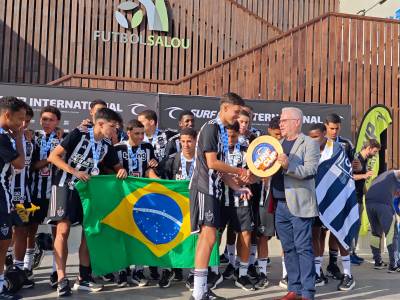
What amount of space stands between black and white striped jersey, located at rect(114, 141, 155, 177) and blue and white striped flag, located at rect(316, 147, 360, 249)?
2077 mm

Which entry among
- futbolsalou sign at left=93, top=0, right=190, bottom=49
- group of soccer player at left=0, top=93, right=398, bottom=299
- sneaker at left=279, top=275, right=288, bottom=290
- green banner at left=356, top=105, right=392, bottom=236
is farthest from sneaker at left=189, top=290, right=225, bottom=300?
futbolsalou sign at left=93, top=0, right=190, bottom=49

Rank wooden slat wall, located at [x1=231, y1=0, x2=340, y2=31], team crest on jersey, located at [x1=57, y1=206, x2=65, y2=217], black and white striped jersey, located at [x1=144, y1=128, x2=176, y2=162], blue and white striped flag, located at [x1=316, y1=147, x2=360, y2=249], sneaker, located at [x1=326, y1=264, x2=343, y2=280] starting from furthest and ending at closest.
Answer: wooden slat wall, located at [x1=231, y1=0, x2=340, y2=31] < black and white striped jersey, located at [x1=144, y1=128, x2=176, y2=162] < sneaker, located at [x1=326, y1=264, x2=343, y2=280] < blue and white striped flag, located at [x1=316, y1=147, x2=360, y2=249] < team crest on jersey, located at [x1=57, y1=206, x2=65, y2=217]

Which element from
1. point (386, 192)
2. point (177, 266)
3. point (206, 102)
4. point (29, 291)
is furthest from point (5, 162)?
point (206, 102)

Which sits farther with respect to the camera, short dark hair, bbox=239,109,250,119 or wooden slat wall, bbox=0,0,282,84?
wooden slat wall, bbox=0,0,282,84

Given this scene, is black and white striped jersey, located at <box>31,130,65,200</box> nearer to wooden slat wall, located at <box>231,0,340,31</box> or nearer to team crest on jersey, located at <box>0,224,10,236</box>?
team crest on jersey, located at <box>0,224,10,236</box>

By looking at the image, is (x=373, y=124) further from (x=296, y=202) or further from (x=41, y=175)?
(x=41, y=175)

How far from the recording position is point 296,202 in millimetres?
5047

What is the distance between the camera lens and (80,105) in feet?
34.6

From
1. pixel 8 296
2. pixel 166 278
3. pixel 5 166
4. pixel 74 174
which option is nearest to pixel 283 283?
pixel 166 278

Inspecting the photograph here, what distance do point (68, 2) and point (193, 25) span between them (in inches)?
153

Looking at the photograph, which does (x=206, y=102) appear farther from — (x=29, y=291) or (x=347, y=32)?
(x=29, y=291)

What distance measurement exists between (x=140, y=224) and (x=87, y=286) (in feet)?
2.91

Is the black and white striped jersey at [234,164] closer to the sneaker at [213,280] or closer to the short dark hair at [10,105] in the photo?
the sneaker at [213,280]

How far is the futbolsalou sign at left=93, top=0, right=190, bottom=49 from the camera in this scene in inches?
609
